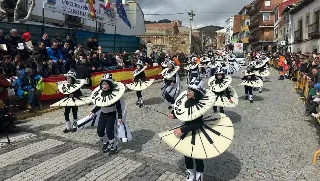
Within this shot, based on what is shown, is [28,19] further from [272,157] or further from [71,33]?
[272,157]

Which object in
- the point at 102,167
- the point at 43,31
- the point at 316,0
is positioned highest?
the point at 316,0

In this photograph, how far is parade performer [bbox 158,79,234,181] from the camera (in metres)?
5.35

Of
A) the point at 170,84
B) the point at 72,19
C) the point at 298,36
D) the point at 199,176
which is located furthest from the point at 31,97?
the point at 298,36

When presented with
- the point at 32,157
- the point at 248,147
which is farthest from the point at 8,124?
the point at 248,147

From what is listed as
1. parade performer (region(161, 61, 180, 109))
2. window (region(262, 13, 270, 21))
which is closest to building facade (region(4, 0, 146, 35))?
parade performer (region(161, 61, 180, 109))

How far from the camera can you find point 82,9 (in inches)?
762

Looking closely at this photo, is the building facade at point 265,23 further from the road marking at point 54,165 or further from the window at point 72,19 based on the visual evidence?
the road marking at point 54,165

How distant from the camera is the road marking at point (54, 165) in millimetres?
6078

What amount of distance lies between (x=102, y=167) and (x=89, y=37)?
14.1 m

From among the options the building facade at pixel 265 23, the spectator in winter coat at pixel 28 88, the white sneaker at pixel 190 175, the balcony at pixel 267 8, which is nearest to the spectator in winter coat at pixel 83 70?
the spectator in winter coat at pixel 28 88

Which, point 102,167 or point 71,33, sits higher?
point 71,33

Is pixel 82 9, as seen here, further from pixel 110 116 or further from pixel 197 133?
pixel 197 133

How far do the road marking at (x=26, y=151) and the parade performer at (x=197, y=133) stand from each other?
3.64 m

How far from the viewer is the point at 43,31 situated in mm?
16062
